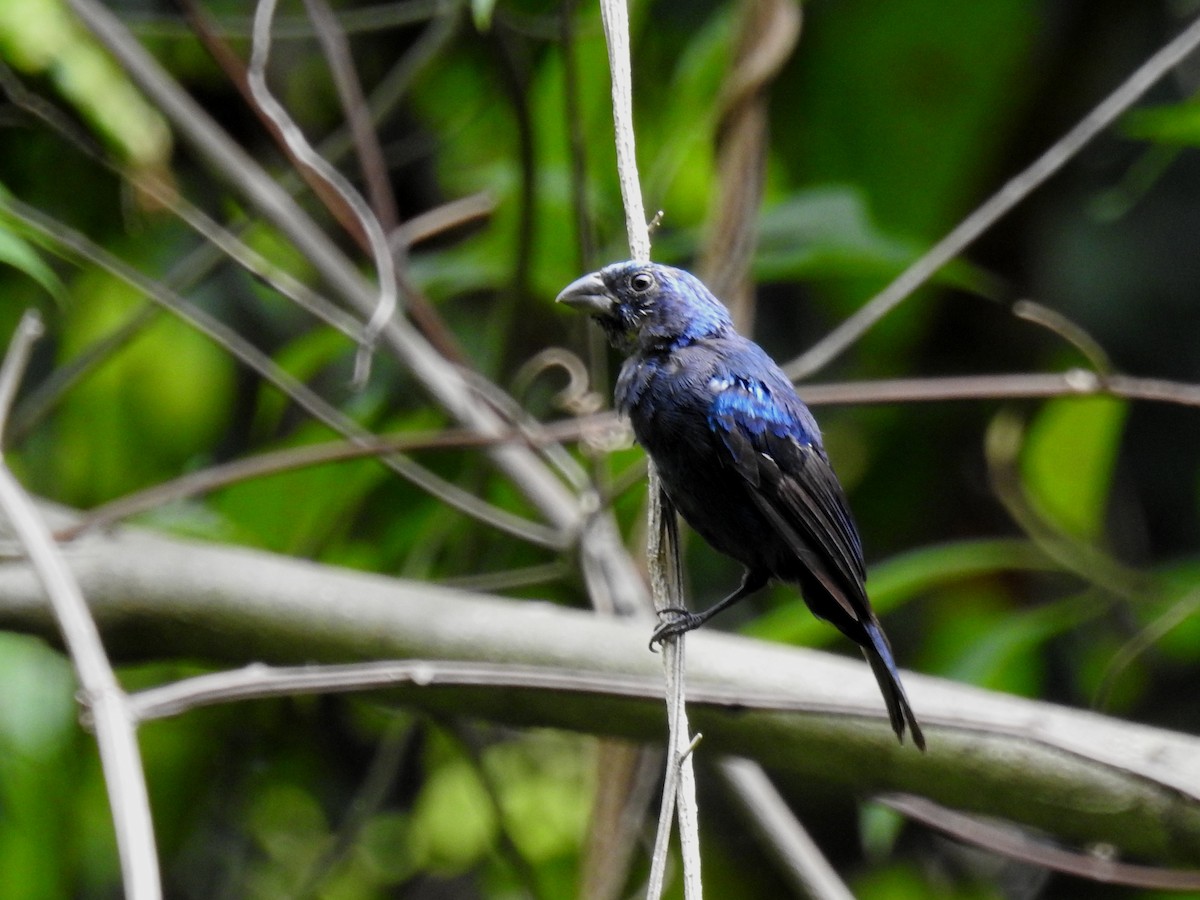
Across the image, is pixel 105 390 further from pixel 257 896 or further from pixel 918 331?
pixel 918 331

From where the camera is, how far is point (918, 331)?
473 cm

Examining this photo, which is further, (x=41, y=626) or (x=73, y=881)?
(x=73, y=881)

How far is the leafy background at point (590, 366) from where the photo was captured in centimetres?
382

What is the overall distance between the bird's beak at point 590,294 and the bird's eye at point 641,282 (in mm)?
73

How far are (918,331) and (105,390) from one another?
2601mm

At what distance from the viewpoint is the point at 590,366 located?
3.75 meters

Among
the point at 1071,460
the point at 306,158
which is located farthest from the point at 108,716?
the point at 1071,460

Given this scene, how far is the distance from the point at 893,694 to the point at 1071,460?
4.93 feet

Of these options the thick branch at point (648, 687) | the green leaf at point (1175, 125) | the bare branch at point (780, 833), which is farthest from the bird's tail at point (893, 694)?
the green leaf at point (1175, 125)

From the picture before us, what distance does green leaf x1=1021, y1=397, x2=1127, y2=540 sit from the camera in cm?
377

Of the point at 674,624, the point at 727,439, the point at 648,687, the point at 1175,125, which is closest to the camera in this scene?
the point at 648,687

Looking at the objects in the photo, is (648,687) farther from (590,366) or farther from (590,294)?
(590,366)

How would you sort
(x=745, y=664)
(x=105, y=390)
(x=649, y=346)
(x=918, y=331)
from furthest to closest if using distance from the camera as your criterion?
(x=918, y=331)
(x=105, y=390)
(x=649, y=346)
(x=745, y=664)

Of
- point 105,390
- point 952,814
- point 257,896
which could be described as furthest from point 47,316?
point 952,814
